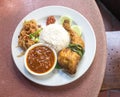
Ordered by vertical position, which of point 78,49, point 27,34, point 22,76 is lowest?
point 22,76

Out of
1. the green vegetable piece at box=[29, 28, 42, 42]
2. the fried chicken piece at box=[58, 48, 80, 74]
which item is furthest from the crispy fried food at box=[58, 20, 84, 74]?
the green vegetable piece at box=[29, 28, 42, 42]

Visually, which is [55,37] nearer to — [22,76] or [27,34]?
[27,34]

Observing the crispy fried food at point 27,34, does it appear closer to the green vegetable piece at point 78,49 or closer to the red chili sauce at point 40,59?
the red chili sauce at point 40,59

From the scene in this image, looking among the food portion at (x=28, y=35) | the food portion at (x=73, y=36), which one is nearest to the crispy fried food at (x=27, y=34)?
the food portion at (x=28, y=35)

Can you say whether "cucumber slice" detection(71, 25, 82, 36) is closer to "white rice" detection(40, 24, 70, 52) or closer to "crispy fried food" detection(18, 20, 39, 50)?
"white rice" detection(40, 24, 70, 52)

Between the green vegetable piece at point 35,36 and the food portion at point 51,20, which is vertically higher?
the food portion at point 51,20

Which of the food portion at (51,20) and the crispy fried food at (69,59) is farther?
the food portion at (51,20)

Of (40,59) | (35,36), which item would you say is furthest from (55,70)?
(35,36)
